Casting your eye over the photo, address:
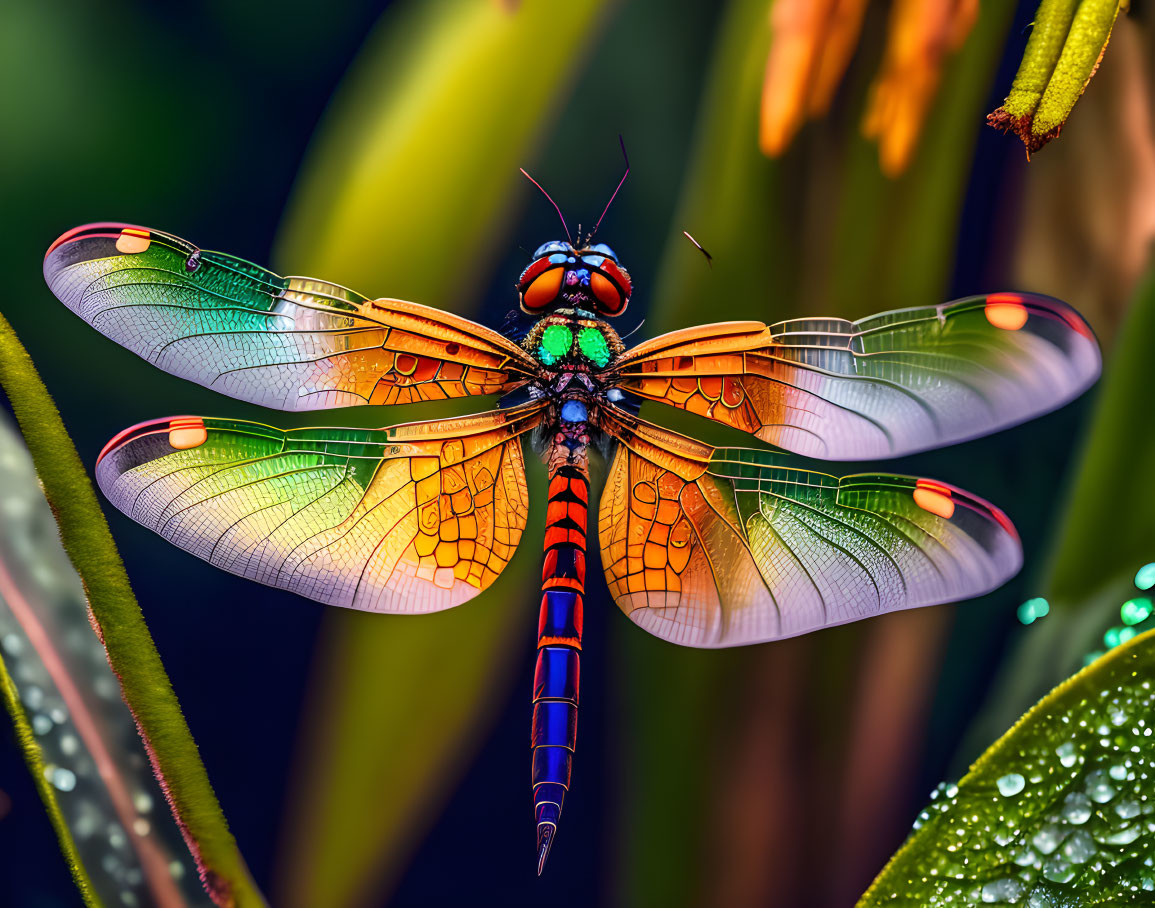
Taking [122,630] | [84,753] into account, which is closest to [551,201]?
[122,630]

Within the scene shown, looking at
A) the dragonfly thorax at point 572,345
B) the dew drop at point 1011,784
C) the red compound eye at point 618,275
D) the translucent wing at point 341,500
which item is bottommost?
the dew drop at point 1011,784

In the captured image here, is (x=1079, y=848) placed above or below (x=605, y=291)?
below

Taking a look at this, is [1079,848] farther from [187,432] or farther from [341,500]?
[187,432]

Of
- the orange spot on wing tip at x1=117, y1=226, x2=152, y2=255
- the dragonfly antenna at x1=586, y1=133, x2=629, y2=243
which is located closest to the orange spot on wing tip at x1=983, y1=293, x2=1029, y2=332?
the dragonfly antenna at x1=586, y1=133, x2=629, y2=243

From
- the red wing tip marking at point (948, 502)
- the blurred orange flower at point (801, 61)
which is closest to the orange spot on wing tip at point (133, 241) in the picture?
the blurred orange flower at point (801, 61)

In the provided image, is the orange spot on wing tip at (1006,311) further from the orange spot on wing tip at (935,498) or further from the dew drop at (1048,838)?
the dew drop at (1048,838)

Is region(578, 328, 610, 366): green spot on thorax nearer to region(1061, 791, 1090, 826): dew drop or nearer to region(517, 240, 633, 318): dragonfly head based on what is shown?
region(517, 240, 633, 318): dragonfly head

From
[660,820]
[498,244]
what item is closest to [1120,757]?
[660,820]
